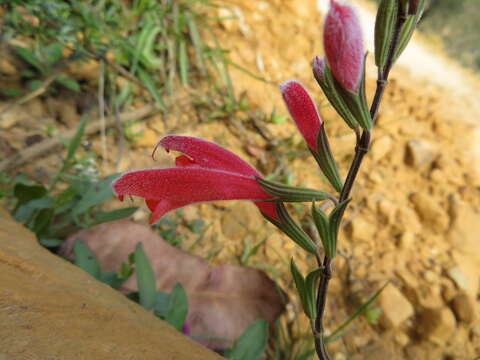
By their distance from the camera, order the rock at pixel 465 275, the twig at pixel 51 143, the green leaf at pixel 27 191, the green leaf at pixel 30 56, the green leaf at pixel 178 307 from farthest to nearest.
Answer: the green leaf at pixel 30 56 < the rock at pixel 465 275 < the twig at pixel 51 143 < the green leaf at pixel 27 191 < the green leaf at pixel 178 307

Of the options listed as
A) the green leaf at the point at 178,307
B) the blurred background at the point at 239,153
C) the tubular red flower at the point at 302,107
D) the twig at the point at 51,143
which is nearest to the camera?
the tubular red flower at the point at 302,107

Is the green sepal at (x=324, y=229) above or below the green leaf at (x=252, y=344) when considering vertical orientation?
above

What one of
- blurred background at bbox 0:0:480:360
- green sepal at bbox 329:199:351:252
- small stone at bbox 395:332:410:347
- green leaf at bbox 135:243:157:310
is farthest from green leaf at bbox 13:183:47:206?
small stone at bbox 395:332:410:347

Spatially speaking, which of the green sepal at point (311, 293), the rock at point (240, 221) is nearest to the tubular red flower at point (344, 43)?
the green sepal at point (311, 293)

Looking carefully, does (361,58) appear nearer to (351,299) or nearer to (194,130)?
(351,299)

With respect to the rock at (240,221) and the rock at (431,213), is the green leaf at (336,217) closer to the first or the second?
the rock at (240,221)

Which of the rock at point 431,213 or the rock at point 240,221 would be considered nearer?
the rock at point 240,221

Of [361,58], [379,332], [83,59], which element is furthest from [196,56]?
[361,58]
